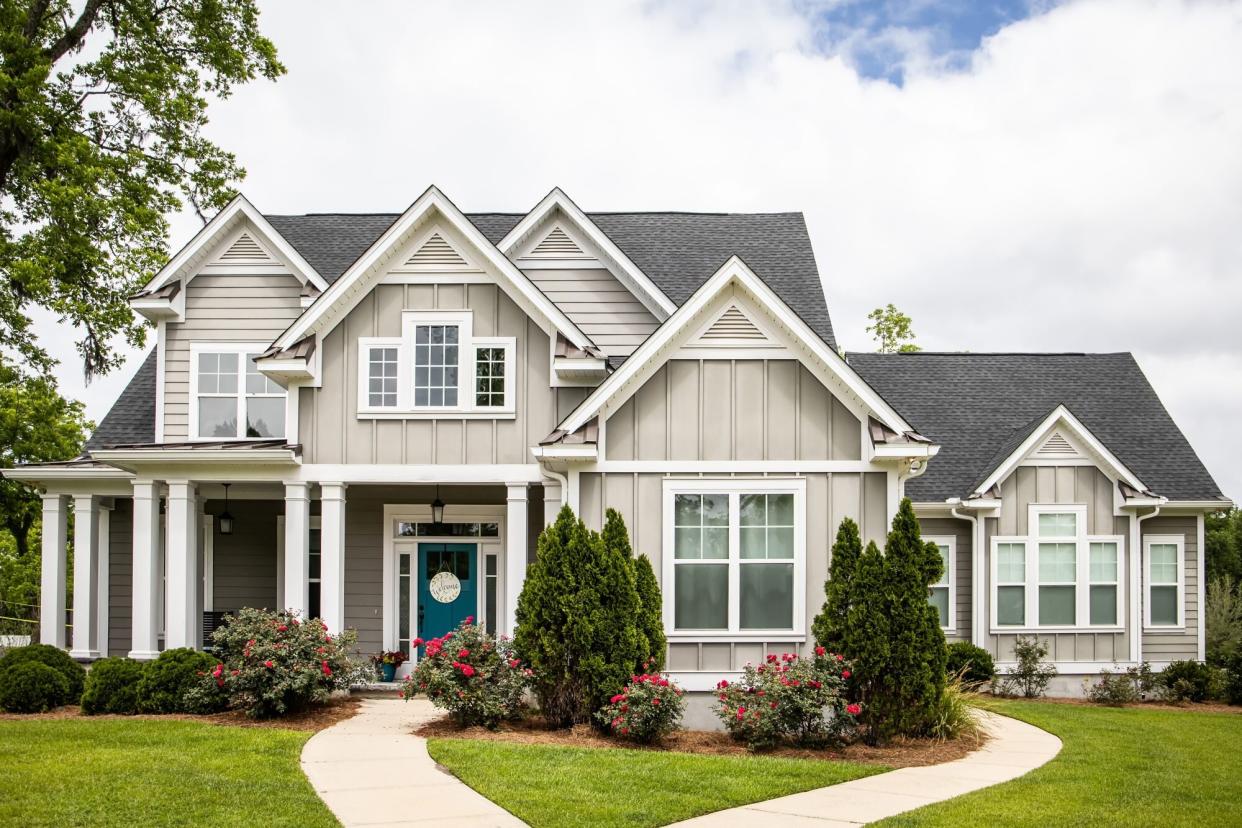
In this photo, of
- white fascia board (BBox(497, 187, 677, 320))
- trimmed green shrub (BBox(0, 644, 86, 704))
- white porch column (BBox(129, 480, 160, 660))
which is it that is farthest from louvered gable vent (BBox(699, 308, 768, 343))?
trimmed green shrub (BBox(0, 644, 86, 704))

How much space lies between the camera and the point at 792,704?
11.8 metres

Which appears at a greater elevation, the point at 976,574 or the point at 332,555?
the point at 332,555

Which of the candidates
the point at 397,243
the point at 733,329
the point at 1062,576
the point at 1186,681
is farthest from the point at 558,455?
the point at 1186,681

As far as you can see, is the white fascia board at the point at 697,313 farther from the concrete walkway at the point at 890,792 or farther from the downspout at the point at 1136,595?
the downspout at the point at 1136,595

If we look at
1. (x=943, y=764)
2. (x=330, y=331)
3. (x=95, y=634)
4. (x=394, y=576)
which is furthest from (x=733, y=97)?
(x=95, y=634)

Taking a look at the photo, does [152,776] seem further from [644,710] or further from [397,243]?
[397,243]

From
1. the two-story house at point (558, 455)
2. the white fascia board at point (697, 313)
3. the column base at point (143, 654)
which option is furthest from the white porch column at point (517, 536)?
the column base at point (143, 654)

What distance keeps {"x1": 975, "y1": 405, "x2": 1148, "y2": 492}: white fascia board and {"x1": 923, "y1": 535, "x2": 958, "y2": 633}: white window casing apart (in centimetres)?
133

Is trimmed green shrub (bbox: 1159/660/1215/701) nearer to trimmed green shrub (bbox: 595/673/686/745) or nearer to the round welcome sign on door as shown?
trimmed green shrub (bbox: 595/673/686/745)

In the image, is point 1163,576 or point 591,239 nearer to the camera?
point 591,239

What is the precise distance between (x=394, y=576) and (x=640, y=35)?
956cm

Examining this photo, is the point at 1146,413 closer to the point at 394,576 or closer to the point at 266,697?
the point at 394,576

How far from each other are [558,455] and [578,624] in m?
2.16

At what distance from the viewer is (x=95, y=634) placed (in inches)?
697
